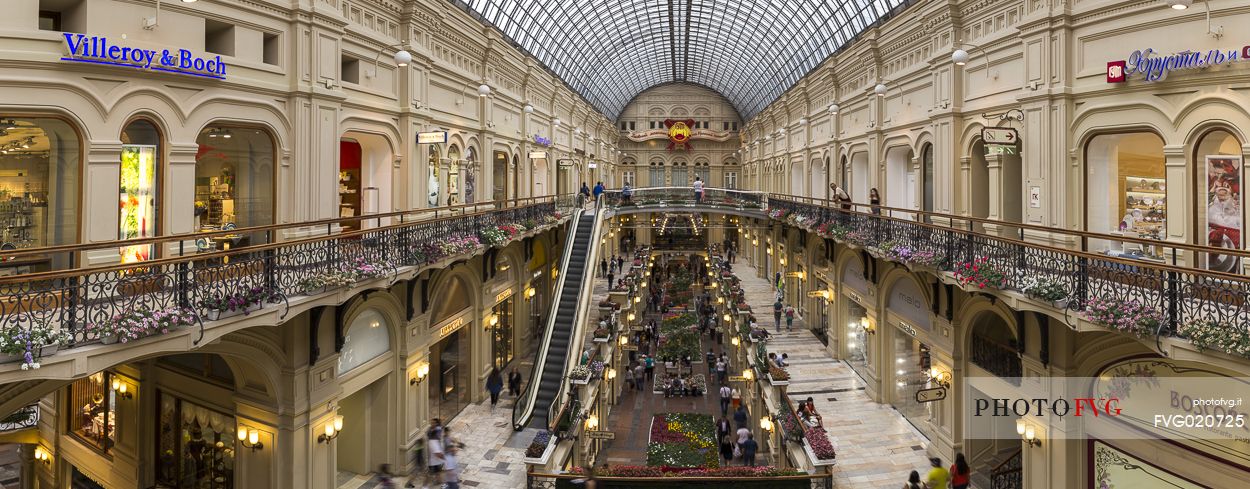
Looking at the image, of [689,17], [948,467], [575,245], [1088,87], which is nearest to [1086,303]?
[1088,87]

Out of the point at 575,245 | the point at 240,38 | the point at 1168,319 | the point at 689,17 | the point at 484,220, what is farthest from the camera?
the point at 689,17

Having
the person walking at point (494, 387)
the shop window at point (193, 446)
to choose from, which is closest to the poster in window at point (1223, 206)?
the person walking at point (494, 387)

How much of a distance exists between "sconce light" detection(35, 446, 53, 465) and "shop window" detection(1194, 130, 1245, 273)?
2272cm

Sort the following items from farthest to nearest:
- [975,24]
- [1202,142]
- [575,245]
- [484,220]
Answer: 1. [575,245]
2. [484,220]
3. [975,24]
4. [1202,142]

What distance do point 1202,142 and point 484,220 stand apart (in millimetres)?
14740

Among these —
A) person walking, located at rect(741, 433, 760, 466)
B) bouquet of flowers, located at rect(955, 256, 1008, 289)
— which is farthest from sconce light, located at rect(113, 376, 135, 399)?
bouquet of flowers, located at rect(955, 256, 1008, 289)

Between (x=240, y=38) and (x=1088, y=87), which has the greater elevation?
(x=240, y=38)

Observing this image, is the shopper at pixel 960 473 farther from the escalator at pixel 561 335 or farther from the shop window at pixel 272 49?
the shop window at pixel 272 49

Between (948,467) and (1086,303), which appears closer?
(1086,303)

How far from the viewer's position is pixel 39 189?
8.27 meters

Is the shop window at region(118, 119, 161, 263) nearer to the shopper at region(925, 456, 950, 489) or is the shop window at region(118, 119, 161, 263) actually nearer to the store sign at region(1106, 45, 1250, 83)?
the shopper at region(925, 456, 950, 489)

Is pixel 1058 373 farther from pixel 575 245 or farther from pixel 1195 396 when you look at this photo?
pixel 575 245

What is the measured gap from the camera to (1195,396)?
8664 millimetres

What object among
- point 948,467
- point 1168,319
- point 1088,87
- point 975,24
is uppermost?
point 975,24
